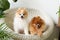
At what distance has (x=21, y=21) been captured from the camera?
1506 millimetres

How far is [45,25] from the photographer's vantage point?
1.54m

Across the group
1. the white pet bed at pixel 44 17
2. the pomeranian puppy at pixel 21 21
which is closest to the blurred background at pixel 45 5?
the white pet bed at pixel 44 17

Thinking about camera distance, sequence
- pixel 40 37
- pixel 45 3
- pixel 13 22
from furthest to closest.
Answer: pixel 45 3
pixel 13 22
pixel 40 37

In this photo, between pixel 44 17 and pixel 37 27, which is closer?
pixel 37 27

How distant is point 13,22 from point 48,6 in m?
0.39

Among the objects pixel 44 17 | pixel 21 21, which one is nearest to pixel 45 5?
pixel 44 17

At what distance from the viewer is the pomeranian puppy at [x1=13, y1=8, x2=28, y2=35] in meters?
1.48

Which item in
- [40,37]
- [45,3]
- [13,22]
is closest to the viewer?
[40,37]

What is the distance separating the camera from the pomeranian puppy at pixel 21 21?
1.48m

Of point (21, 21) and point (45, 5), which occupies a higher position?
point (45, 5)

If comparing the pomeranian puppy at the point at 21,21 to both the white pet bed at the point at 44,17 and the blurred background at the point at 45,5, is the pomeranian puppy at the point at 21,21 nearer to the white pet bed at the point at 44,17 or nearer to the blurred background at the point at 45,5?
the white pet bed at the point at 44,17

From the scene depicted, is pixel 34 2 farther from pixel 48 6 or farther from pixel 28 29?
pixel 28 29

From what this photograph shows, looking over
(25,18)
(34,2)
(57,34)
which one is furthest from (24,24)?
(57,34)

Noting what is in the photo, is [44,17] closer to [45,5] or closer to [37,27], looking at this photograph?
[45,5]
